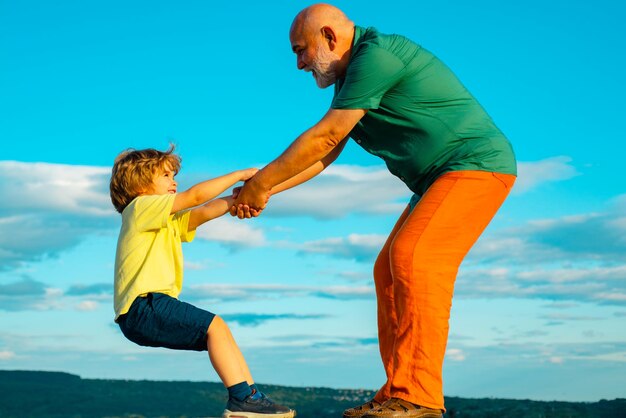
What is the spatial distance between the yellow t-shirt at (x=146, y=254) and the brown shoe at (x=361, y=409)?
1556 mm

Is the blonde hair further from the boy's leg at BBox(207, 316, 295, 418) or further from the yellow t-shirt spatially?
the boy's leg at BBox(207, 316, 295, 418)

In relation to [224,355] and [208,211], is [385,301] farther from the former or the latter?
[208,211]

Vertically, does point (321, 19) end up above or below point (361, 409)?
above

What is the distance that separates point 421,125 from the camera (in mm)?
5812

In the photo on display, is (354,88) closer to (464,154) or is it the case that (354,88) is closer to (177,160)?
(464,154)

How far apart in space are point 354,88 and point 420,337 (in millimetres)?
1778

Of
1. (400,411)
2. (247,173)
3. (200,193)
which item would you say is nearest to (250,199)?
(247,173)

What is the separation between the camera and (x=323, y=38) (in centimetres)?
603

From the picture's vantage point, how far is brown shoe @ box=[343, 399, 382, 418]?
220 inches

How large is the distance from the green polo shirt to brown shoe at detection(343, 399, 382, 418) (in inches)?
64.1

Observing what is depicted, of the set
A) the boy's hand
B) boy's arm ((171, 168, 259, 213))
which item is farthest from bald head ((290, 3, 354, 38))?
boy's arm ((171, 168, 259, 213))

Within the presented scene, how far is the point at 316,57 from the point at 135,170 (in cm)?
166

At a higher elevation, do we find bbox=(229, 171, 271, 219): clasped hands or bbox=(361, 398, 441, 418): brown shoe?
bbox=(229, 171, 271, 219): clasped hands

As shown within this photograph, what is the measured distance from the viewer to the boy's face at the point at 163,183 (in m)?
6.27
